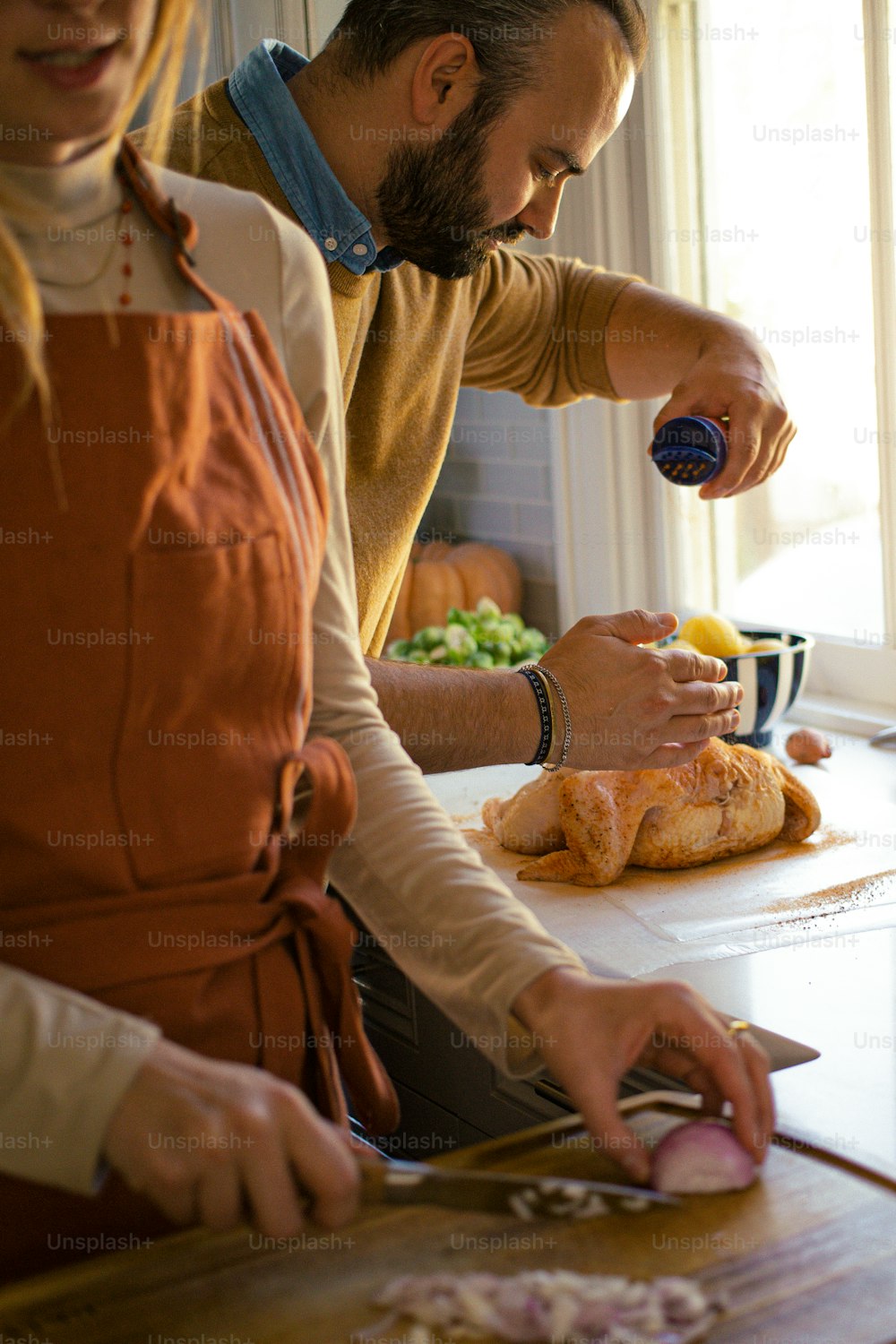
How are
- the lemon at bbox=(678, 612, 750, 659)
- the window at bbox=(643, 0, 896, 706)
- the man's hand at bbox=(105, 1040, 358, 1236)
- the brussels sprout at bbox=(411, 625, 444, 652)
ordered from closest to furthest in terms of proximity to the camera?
the man's hand at bbox=(105, 1040, 358, 1236), the lemon at bbox=(678, 612, 750, 659), the window at bbox=(643, 0, 896, 706), the brussels sprout at bbox=(411, 625, 444, 652)

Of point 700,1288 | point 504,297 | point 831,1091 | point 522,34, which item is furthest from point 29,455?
point 504,297

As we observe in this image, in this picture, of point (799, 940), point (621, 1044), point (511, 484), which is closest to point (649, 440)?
point (511, 484)

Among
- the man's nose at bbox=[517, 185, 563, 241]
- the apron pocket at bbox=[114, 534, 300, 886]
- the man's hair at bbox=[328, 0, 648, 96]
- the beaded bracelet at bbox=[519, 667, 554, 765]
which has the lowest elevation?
the beaded bracelet at bbox=[519, 667, 554, 765]

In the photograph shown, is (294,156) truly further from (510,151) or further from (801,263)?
(801,263)

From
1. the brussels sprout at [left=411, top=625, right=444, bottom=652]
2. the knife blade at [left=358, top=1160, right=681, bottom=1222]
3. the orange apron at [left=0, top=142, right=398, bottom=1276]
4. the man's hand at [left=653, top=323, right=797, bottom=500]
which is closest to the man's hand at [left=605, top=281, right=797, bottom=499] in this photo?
the man's hand at [left=653, top=323, right=797, bottom=500]

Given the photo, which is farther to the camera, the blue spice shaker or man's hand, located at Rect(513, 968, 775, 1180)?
the blue spice shaker

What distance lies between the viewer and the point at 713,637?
1607mm

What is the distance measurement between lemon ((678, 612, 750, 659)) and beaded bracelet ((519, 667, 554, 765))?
39cm

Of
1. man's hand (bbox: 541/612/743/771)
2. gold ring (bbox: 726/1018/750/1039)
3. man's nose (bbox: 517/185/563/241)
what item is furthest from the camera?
man's nose (bbox: 517/185/563/241)

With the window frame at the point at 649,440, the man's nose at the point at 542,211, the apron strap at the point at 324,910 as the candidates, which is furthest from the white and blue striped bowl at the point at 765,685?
the apron strap at the point at 324,910

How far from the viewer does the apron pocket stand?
709 mm

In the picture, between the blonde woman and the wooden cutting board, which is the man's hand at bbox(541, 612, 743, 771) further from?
the wooden cutting board

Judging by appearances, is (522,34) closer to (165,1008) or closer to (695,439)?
(695,439)

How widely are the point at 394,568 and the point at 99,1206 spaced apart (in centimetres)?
96
